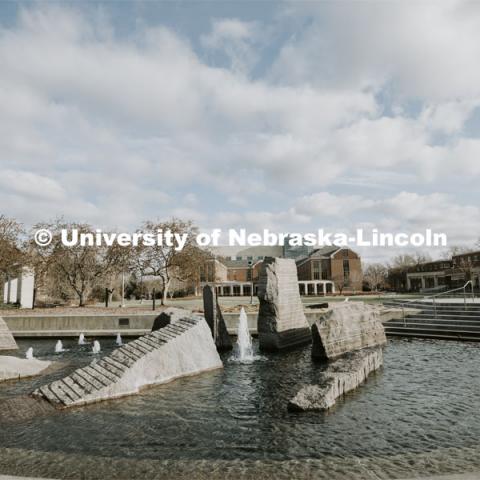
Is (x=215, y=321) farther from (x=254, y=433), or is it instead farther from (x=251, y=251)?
(x=251, y=251)

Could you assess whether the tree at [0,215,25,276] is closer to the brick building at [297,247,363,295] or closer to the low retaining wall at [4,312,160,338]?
the low retaining wall at [4,312,160,338]

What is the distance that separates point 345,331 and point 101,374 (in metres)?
7.82

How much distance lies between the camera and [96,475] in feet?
14.6

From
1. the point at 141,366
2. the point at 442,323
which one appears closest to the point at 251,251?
the point at 442,323

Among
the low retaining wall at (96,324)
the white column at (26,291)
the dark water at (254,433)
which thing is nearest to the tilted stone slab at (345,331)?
the dark water at (254,433)

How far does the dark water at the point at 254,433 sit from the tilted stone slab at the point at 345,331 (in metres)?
2.62

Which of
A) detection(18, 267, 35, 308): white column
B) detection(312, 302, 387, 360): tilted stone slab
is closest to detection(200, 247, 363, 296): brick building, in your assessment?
detection(18, 267, 35, 308): white column

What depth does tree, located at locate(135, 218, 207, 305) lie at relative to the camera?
115 ft

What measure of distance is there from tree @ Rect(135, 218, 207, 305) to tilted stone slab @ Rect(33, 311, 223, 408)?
2427cm

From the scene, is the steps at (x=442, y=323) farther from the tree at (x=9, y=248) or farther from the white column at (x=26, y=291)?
the white column at (x=26, y=291)

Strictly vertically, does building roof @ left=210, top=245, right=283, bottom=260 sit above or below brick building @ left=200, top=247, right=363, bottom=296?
above

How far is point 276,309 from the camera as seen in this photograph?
48.2 ft

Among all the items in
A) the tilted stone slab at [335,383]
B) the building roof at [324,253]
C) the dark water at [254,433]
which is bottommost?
the dark water at [254,433]

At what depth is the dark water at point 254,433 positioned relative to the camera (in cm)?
461
